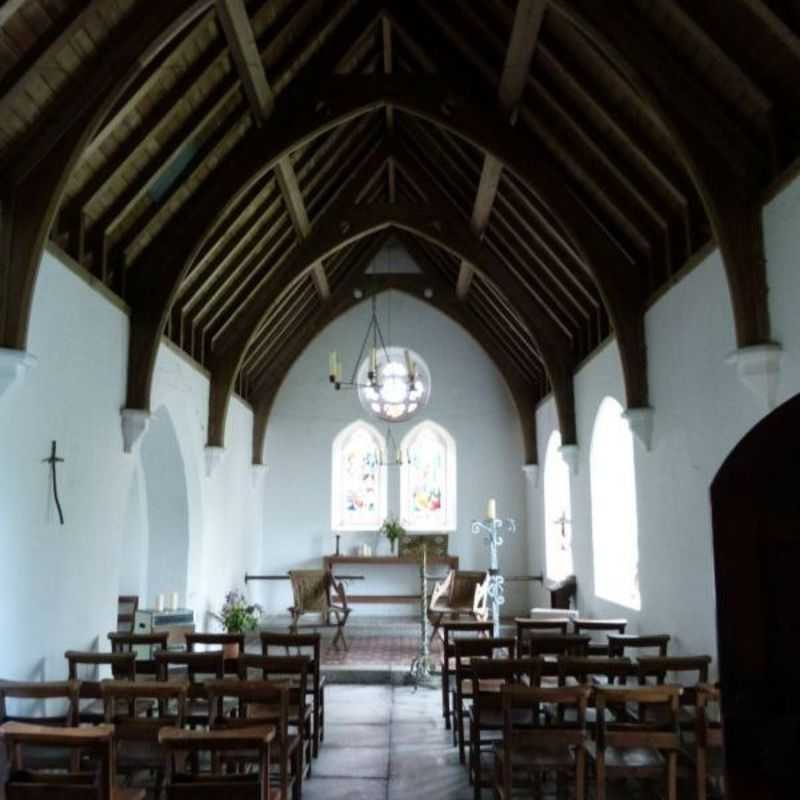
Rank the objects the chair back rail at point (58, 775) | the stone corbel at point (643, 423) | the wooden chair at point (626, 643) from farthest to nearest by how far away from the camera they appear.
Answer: the stone corbel at point (643, 423)
the wooden chair at point (626, 643)
the chair back rail at point (58, 775)

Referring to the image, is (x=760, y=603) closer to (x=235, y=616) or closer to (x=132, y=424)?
(x=132, y=424)

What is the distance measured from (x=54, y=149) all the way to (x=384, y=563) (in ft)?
28.4

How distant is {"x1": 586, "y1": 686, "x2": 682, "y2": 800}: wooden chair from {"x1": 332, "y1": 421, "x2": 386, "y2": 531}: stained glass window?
29.7ft

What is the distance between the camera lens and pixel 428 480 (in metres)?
13.3

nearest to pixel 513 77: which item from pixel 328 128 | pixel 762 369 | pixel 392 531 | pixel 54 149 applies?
pixel 328 128

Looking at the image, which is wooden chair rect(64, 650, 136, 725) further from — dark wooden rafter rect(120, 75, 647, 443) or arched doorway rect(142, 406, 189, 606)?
arched doorway rect(142, 406, 189, 606)

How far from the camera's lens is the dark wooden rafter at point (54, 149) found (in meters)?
5.08

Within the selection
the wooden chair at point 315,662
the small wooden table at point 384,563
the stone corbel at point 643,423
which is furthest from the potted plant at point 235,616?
the stone corbel at point 643,423

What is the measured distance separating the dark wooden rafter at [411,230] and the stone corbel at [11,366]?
4.99 metres

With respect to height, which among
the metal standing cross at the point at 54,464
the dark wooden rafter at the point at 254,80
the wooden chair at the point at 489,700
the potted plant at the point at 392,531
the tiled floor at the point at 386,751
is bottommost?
the tiled floor at the point at 386,751

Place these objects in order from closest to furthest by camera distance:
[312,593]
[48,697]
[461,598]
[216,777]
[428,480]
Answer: [216,777] < [48,697] < [461,598] < [312,593] < [428,480]

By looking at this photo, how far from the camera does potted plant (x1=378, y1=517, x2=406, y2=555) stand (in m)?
12.6

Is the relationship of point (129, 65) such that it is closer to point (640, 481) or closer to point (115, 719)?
point (115, 719)

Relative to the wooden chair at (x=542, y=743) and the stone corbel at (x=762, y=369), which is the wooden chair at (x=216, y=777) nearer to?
the wooden chair at (x=542, y=743)
